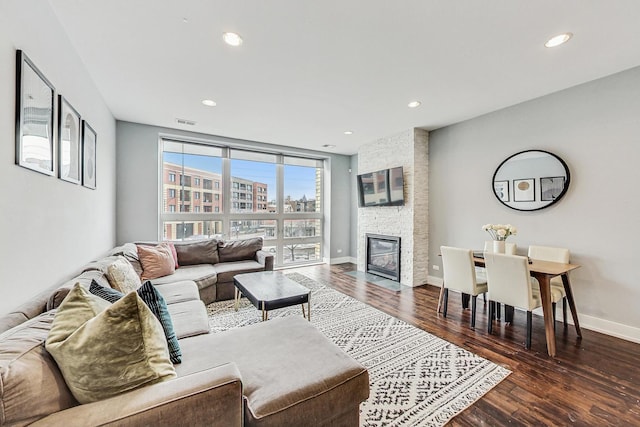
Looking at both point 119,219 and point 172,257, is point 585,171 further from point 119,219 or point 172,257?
point 119,219

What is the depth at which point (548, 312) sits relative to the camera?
2391mm

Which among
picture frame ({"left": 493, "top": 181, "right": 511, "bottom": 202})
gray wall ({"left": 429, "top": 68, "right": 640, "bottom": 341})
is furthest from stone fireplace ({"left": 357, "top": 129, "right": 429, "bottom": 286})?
picture frame ({"left": 493, "top": 181, "right": 511, "bottom": 202})

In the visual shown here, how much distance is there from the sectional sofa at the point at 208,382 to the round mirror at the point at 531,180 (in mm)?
3274

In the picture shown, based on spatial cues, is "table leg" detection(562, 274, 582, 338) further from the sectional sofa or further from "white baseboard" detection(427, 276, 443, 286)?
the sectional sofa

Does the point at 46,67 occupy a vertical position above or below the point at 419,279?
above

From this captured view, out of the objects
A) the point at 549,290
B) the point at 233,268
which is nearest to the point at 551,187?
the point at 549,290

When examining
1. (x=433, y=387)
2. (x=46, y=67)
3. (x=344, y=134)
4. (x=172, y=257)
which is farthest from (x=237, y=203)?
(x=433, y=387)

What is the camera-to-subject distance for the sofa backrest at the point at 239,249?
426cm

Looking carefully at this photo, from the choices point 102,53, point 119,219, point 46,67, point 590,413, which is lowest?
point 590,413

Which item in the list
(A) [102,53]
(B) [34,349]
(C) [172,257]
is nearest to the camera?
(B) [34,349]

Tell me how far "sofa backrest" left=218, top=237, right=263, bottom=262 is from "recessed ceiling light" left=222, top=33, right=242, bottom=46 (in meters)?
2.99

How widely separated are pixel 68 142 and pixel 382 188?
4310 millimetres

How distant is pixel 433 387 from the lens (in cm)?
191

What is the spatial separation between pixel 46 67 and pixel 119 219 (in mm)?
2907
